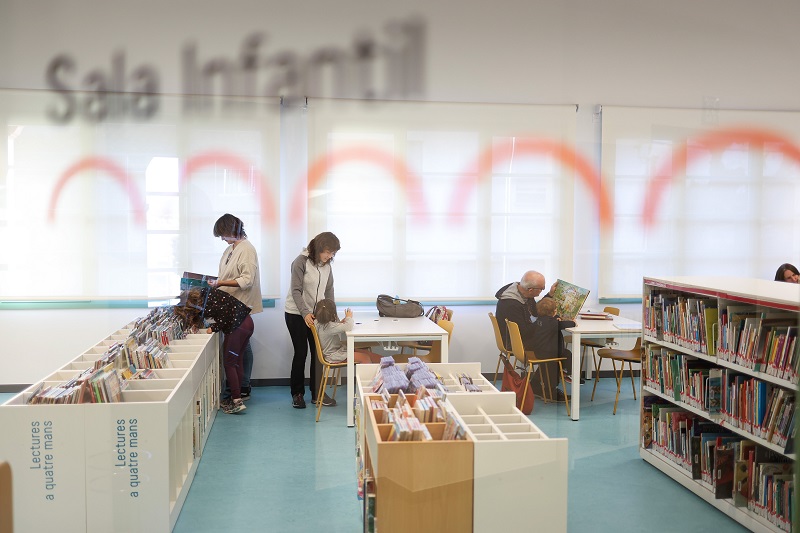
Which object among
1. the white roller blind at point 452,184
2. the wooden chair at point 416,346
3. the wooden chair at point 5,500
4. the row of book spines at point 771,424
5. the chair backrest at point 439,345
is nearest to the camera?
the wooden chair at point 5,500

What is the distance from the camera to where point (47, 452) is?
2.84 meters

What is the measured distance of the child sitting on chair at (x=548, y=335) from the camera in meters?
3.14

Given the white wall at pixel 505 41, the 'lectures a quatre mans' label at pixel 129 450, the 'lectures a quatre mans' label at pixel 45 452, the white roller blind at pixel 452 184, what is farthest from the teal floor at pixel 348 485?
the white wall at pixel 505 41

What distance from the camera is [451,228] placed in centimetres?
298

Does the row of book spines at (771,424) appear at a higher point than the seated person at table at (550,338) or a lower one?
lower

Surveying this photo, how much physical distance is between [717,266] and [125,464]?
223 centimetres

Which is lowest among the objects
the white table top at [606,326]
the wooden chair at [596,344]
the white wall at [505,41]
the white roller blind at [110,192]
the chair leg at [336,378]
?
the chair leg at [336,378]

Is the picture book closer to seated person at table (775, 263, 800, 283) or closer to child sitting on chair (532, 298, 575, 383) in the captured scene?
child sitting on chair (532, 298, 575, 383)

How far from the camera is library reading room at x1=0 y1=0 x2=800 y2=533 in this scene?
253 cm

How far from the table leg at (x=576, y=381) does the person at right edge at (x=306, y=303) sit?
1.41 metres

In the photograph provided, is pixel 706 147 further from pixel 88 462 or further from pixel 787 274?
pixel 88 462

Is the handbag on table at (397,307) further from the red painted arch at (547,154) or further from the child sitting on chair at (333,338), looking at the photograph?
the red painted arch at (547,154)

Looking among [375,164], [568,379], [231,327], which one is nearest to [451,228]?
[375,164]

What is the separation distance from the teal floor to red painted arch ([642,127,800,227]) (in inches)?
33.5
